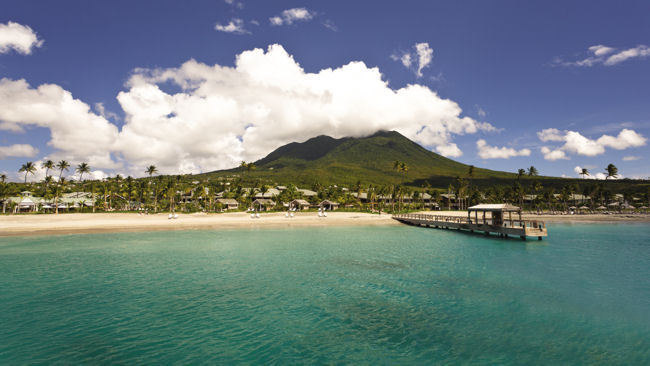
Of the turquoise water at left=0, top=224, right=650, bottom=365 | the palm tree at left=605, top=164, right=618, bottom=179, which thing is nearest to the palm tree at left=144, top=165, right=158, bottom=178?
the turquoise water at left=0, top=224, right=650, bottom=365

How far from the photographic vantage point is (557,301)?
16.3 m

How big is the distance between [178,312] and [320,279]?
9144 millimetres

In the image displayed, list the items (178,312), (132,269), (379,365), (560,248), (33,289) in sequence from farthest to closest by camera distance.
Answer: (560,248), (132,269), (33,289), (178,312), (379,365)

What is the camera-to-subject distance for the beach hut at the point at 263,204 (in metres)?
98.0

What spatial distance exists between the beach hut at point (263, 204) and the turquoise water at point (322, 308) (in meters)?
68.5

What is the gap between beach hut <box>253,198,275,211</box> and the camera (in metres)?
98.0

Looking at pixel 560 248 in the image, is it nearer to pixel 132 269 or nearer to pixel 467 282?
pixel 467 282

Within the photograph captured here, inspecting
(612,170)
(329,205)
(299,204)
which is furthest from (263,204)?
(612,170)

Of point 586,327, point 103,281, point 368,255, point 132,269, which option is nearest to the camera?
point 586,327

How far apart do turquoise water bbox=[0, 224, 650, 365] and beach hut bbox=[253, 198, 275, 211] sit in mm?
68455

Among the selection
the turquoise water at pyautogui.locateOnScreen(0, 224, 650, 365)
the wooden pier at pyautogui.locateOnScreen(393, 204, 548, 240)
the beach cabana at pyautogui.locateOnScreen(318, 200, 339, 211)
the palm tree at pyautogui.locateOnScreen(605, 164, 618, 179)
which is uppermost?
the palm tree at pyautogui.locateOnScreen(605, 164, 618, 179)

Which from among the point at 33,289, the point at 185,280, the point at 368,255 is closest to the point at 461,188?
the point at 368,255

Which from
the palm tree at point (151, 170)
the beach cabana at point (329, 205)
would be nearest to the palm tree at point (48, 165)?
the palm tree at point (151, 170)

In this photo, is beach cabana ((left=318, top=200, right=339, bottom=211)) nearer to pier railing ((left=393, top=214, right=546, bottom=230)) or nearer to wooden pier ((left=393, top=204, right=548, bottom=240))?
pier railing ((left=393, top=214, right=546, bottom=230))
